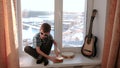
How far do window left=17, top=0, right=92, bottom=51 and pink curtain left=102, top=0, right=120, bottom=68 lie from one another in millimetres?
551

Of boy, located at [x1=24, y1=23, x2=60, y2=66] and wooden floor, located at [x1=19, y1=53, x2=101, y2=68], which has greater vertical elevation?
boy, located at [x1=24, y1=23, x2=60, y2=66]

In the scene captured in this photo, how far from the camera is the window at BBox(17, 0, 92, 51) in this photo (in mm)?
2508

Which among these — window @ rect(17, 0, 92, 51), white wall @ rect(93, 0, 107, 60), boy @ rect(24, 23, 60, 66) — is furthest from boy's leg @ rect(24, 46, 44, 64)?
→ white wall @ rect(93, 0, 107, 60)

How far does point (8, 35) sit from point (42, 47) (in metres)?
0.46

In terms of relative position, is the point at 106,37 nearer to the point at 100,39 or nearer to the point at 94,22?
the point at 100,39

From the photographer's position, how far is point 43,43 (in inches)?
92.9

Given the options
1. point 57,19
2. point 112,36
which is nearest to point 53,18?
point 57,19

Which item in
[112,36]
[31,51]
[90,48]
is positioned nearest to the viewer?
[112,36]

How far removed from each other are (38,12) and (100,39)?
81 centimetres

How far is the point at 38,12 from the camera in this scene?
2.53 meters

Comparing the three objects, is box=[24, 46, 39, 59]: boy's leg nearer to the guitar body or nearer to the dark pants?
the dark pants

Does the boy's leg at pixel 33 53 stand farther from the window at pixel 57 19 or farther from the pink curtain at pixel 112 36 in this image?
the pink curtain at pixel 112 36

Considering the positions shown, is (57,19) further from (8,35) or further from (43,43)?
(8,35)

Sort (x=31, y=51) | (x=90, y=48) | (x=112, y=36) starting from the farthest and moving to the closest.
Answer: (x=90, y=48)
(x=31, y=51)
(x=112, y=36)
